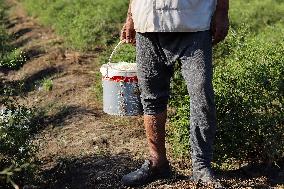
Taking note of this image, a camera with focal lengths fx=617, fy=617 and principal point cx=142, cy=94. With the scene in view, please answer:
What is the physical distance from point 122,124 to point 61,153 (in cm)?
73

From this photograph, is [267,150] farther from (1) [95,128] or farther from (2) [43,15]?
(2) [43,15]

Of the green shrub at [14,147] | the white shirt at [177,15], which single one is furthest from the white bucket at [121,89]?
the white shirt at [177,15]

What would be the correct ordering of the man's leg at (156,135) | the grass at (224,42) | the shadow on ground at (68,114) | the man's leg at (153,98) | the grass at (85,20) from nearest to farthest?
the man's leg at (153,98), the man's leg at (156,135), the grass at (224,42), the shadow on ground at (68,114), the grass at (85,20)

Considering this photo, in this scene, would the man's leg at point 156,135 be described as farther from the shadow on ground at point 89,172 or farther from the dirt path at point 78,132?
the shadow on ground at point 89,172

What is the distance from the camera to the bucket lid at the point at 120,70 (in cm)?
512

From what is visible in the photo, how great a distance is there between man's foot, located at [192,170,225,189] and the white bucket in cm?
169

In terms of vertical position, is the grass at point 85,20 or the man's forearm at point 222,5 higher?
the man's forearm at point 222,5

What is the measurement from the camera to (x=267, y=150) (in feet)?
12.7

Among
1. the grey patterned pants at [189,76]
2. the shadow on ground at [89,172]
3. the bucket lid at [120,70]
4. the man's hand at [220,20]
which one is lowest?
the shadow on ground at [89,172]

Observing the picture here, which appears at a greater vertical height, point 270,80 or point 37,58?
point 270,80

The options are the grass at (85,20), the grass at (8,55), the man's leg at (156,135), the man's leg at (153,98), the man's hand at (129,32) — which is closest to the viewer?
the man's leg at (153,98)

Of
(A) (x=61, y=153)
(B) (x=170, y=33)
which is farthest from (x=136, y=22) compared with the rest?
(A) (x=61, y=153)

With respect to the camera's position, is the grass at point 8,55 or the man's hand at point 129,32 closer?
the man's hand at point 129,32

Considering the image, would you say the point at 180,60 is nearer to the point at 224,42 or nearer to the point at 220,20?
the point at 220,20
